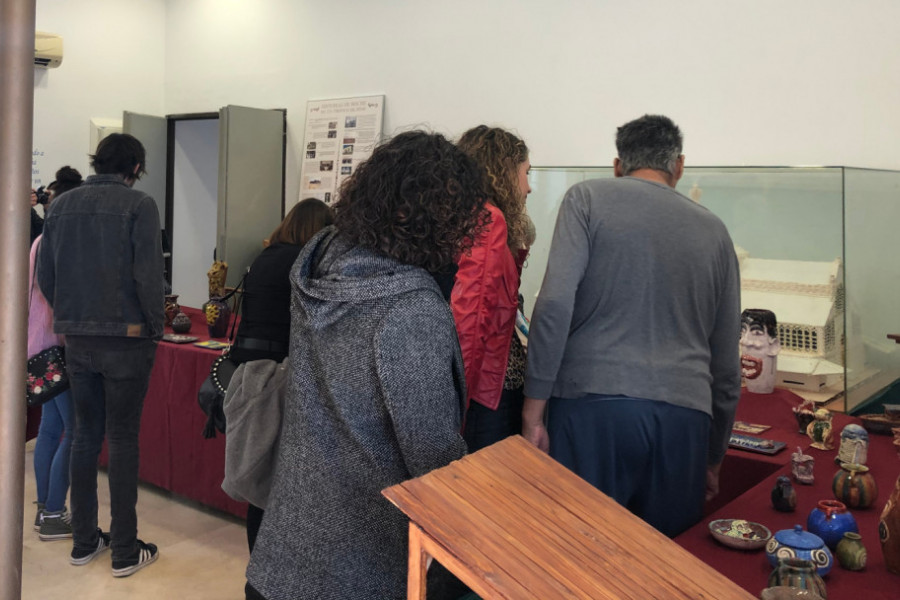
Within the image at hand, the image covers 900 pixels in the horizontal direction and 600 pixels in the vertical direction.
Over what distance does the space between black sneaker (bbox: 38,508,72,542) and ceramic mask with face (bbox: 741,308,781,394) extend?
2.75 meters

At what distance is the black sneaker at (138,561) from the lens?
3006 mm

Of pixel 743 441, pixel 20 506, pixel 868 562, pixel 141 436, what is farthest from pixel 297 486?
pixel 141 436

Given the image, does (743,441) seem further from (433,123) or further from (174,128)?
(174,128)

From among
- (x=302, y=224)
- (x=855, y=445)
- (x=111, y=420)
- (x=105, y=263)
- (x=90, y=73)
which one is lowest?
(x=111, y=420)

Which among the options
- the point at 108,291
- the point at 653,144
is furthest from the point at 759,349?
the point at 108,291

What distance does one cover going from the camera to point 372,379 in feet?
4.00

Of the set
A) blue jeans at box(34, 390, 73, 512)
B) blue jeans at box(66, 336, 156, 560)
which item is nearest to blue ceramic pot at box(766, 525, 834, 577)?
blue jeans at box(66, 336, 156, 560)

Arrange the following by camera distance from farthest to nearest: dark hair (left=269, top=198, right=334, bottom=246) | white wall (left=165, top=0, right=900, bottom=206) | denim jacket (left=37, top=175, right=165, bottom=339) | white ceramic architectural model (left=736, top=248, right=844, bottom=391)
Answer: white wall (left=165, top=0, right=900, bottom=206), white ceramic architectural model (left=736, top=248, right=844, bottom=391), denim jacket (left=37, top=175, right=165, bottom=339), dark hair (left=269, top=198, right=334, bottom=246)

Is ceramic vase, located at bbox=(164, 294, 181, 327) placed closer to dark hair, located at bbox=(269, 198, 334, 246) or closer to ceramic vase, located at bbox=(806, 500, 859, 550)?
dark hair, located at bbox=(269, 198, 334, 246)

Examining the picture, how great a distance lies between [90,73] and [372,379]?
5346mm

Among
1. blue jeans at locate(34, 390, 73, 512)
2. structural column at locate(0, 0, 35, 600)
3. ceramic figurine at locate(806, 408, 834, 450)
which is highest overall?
structural column at locate(0, 0, 35, 600)

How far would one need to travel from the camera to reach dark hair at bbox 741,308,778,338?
2824 mm

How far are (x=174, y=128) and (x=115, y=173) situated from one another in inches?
136

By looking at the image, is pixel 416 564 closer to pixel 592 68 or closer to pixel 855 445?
pixel 855 445
